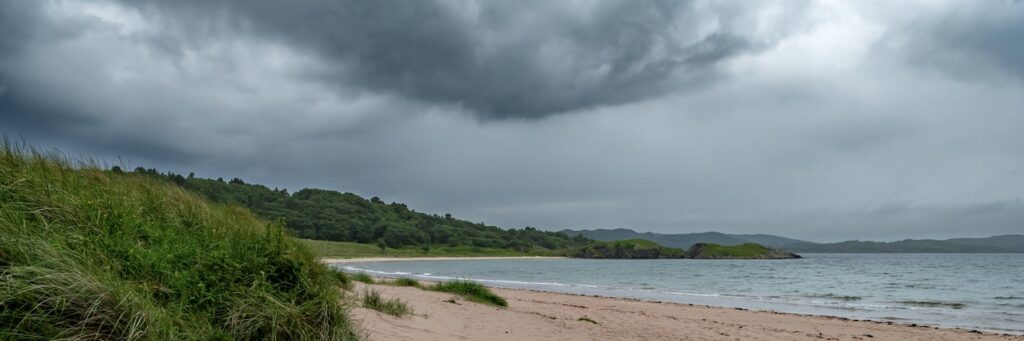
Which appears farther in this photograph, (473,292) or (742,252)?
(742,252)

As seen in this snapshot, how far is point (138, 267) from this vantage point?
19.9ft

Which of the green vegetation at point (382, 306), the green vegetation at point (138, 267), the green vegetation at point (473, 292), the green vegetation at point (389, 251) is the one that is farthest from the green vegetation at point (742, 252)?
the green vegetation at point (138, 267)

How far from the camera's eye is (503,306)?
19.3 metres

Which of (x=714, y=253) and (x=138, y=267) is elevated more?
(x=714, y=253)

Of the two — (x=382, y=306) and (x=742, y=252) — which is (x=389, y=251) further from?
(x=382, y=306)

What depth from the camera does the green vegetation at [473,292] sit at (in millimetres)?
19688

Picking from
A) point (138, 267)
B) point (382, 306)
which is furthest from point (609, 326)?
point (138, 267)

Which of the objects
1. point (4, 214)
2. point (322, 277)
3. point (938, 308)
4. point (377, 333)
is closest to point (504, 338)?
point (377, 333)

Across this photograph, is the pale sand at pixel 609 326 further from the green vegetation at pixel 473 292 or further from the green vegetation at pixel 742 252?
the green vegetation at pixel 742 252

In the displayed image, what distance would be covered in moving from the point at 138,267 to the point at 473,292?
15.0 m

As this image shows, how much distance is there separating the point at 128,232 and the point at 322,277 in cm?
211

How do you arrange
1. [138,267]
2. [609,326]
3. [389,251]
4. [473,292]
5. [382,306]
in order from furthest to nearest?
[389,251] < [473,292] < [609,326] < [382,306] < [138,267]

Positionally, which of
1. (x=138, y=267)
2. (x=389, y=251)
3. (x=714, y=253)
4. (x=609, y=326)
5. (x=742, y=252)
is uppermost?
(x=742, y=252)

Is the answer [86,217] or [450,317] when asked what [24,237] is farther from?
[450,317]
